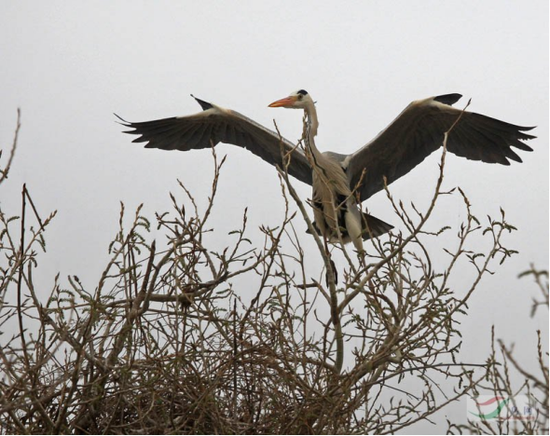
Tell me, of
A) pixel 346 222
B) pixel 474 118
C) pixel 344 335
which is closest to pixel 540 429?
pixel 344 335

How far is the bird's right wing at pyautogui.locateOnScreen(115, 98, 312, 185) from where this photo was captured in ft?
16.5

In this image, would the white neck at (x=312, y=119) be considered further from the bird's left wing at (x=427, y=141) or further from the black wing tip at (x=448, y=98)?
the black wing tip at (x=448, y=98)

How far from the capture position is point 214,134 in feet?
17.3

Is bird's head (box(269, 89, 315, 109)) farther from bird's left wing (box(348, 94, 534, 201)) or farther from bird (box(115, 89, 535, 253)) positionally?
bird's left wing (box(348, 94, 534, 201))

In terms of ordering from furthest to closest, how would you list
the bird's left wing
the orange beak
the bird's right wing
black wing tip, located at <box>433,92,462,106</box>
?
1. the bird's right wing
2. the orange beak
3. black wing tip, located at <box>433,92,462,106</box>
4. the bird's left wing

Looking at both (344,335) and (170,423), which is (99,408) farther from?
(344,335)

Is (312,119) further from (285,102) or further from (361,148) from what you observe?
(361,148)

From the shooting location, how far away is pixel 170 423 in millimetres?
2137

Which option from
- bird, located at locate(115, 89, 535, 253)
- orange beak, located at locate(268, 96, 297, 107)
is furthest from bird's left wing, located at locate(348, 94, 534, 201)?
orange beak, located at locate(268, 96, 297, 107)

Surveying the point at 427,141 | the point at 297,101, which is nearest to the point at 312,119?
the point at 297,101

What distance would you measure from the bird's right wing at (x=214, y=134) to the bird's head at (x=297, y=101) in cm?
23

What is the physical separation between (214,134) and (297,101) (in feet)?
2.55

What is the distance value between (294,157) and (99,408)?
3.04 m

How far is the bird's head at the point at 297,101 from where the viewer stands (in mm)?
4770
